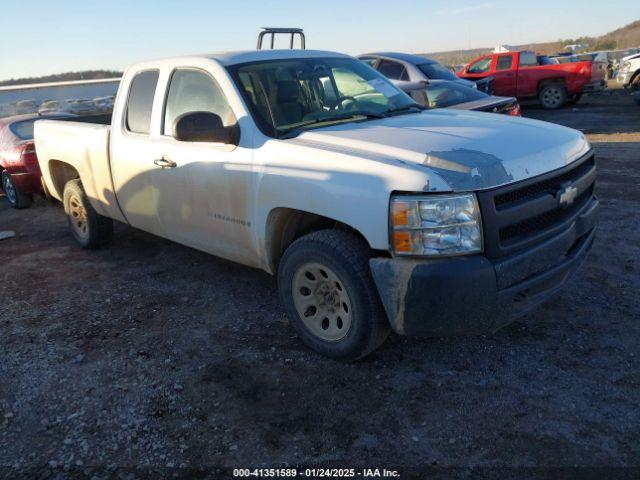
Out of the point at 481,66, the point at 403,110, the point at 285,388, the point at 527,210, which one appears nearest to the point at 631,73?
the point at 481,66

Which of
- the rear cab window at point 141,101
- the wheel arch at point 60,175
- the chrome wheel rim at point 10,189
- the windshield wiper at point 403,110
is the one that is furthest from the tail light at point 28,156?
the windshield wiper at point 403,110

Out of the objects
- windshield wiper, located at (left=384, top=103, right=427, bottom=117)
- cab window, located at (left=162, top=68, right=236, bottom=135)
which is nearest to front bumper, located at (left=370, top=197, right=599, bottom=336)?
windshield wiper, located at (left=384, top=103, right=427, bottom=117)

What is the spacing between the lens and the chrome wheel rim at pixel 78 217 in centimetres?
597

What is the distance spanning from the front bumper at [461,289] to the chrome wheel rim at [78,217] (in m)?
4.14

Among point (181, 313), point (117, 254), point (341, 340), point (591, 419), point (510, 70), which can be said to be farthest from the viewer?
point (510, 70)

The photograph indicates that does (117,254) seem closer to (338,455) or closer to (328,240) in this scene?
(328,240)

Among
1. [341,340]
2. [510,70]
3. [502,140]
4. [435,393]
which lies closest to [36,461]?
[341,340]

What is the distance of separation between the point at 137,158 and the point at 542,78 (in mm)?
16251

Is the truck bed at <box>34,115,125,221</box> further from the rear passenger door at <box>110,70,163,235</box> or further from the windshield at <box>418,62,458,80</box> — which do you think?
the windshield at <box>418,62,458,80</box>

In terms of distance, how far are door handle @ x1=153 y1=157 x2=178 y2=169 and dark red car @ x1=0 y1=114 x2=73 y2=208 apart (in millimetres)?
5049

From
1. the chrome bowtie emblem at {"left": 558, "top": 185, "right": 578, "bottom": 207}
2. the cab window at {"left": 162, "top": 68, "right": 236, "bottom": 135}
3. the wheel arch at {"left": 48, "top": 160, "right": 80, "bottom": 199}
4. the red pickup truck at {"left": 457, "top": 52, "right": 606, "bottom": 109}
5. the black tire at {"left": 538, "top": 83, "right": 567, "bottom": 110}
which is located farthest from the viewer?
the black tire at {"left": 538, "top": 83, "right": 567, "bottom": 110}

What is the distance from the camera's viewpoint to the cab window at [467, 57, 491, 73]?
1888cm

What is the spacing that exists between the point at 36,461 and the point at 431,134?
276cm

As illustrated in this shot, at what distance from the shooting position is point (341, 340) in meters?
3.35
